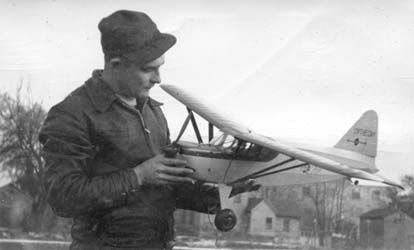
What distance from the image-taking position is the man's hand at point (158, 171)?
4.12 ft

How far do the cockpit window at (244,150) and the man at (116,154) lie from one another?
118 millimetres

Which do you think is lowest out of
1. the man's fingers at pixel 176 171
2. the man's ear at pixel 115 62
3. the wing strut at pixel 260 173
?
the man's fingers at pixel 176 171

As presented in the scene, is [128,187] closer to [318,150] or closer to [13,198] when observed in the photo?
[318,150]

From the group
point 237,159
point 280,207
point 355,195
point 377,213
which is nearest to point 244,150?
point 237,159

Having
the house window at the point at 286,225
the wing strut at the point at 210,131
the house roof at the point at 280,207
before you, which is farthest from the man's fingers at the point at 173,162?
the house window at the point at 286,225

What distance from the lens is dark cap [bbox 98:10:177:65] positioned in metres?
1.28

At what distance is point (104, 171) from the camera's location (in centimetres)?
128

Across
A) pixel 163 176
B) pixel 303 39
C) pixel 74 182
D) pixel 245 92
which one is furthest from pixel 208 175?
pixel 303 39

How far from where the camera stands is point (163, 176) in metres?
1.26

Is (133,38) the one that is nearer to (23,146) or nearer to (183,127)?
(183,127)

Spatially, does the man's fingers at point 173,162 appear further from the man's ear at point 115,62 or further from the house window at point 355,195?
the house window at point 355,195

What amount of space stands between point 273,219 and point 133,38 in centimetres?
88

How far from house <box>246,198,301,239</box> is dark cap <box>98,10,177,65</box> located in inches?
23.7

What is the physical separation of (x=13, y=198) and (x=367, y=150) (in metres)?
1.11
